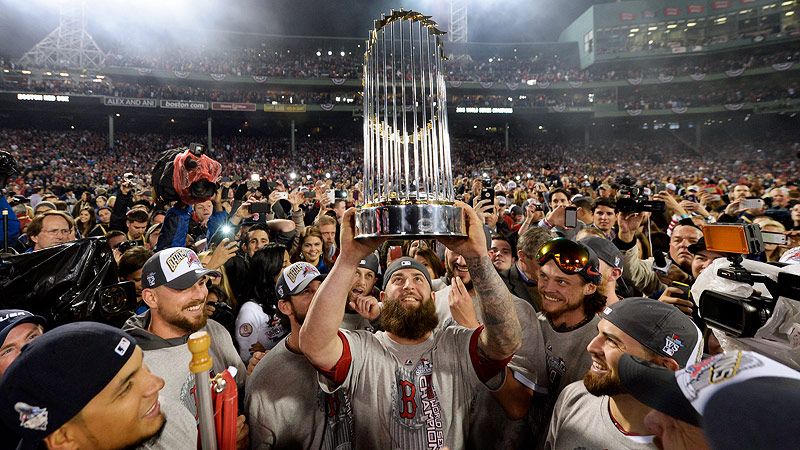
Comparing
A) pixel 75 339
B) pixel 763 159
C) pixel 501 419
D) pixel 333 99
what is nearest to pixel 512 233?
pixel 501 419

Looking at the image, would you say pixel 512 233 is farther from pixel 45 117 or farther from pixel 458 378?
pixel 45 117

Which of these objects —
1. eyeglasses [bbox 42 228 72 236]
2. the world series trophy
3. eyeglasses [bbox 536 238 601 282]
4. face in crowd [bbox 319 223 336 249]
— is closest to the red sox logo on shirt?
the world series trophy

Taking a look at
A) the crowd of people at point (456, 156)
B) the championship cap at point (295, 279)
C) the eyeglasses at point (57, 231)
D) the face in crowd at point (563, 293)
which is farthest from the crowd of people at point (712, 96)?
the eyeglasses at point (57, 231)

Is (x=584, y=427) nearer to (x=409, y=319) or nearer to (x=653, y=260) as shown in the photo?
(x=409, y=319)

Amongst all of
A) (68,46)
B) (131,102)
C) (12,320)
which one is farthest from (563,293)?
(131,102)

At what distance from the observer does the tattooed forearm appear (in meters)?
1.82

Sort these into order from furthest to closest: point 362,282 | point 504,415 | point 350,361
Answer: point 362,282, point 504,415, point 350,361

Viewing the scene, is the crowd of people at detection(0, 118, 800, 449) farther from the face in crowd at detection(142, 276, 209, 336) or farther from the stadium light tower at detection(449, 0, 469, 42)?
the stadium light tower at detection(449, 0, 469, 42)

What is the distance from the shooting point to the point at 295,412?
7.73 ft

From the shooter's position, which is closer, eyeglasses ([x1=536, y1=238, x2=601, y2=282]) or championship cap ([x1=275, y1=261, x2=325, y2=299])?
eyeglasses ([x1=536, y1=238, x2=601, y2=282])

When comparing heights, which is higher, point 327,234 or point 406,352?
point 327,234

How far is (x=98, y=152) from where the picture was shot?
2800cm

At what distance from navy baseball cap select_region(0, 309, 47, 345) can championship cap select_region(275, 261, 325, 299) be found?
4.48ft

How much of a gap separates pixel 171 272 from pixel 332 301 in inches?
57.2
